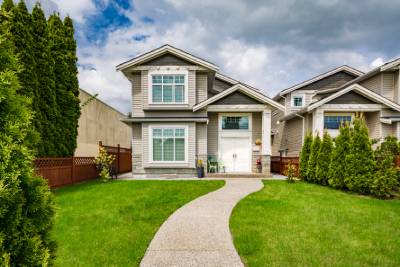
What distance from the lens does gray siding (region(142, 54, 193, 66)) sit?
14367 mm

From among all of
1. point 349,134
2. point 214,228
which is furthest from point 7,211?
point 349,134

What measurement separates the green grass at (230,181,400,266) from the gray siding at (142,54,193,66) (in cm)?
904

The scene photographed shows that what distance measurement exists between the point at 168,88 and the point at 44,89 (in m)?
6.24

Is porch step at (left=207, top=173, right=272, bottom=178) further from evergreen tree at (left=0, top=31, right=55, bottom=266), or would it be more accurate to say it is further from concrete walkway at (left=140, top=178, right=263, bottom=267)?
evergreen tree at (left=0, top=31, right=55, bottom=266)

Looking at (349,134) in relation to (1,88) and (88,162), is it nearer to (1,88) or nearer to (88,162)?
(1,88)

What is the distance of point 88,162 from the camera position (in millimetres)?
12961

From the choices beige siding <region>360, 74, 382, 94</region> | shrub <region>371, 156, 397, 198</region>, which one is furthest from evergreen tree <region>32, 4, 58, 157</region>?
beige siding <region>360, 74, 382, 94</region>

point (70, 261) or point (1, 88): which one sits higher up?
point (1, 88)

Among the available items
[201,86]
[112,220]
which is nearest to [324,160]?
[201,86]

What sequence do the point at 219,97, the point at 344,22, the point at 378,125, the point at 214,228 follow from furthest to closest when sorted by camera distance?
1. the point at 378,125
2. the point at 219,97
3. the point at 344,22
4. the point at 214,228

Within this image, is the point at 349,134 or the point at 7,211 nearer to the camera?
the point at 7,211

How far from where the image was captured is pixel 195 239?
488 cm

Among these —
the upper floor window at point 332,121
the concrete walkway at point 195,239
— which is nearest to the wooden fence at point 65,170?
the concrete walkway at point 195,239

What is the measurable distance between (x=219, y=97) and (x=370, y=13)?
7672mm
